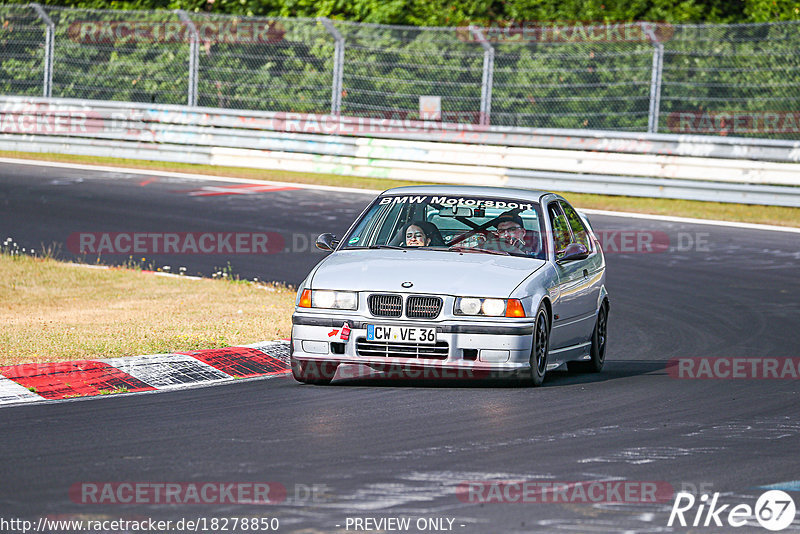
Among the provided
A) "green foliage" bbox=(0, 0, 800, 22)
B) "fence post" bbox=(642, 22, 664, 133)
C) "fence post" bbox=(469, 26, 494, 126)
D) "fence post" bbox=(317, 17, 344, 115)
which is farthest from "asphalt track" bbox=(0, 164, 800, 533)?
"green foliage" bbox=(0, 0, 800, 22)

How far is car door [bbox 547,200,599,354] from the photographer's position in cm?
1019

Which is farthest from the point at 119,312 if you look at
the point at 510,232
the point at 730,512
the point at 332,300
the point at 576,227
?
the point at 730,512

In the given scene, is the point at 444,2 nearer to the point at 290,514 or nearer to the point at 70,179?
the point at 70,179

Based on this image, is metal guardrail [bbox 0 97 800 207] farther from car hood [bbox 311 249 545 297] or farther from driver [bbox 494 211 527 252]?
car hood [bbox 311 249 545 297]

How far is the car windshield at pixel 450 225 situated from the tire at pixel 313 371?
1.24 metres

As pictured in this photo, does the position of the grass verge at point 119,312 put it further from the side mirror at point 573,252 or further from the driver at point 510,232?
the side mirror at point 573,252

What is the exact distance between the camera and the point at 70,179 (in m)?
23.8

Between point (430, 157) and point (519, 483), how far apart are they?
17.9m

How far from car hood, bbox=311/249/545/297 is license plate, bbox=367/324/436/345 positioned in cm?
26

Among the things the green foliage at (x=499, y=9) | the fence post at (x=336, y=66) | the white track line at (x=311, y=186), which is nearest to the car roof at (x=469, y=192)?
the white track line at (x=311, y=186)

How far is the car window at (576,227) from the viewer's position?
37.2 feet

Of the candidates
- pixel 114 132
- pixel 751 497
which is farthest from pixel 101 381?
pixel 114 132

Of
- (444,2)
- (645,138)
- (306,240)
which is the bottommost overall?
(306,240)

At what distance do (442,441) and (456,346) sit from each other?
1.73m
